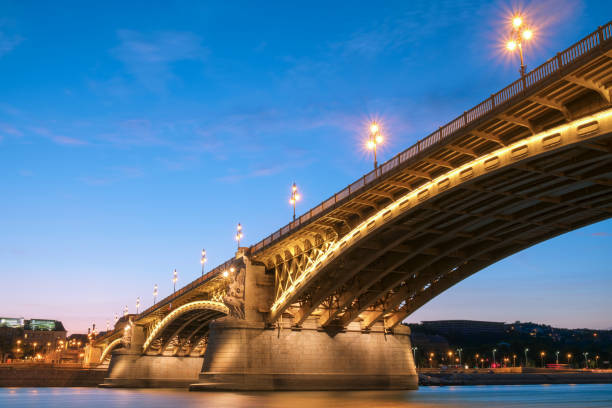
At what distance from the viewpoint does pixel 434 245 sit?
39625 mm

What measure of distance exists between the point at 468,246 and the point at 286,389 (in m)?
16.8

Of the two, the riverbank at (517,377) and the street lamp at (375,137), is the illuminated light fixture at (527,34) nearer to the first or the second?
the street lamp at (375,137)

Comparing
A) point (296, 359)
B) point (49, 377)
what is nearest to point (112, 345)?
point (49, 377)

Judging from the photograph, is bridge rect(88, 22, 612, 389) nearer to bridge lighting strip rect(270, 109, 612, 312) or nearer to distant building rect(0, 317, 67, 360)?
bridge lighting strip rect(270, 109, 612, 312)

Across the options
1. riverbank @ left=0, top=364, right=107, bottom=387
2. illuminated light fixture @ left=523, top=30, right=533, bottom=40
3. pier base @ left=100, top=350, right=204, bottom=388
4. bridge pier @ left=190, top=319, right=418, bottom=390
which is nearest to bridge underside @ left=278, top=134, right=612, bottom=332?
bridge pier @ left=190, top=319, right=418, bottom=390

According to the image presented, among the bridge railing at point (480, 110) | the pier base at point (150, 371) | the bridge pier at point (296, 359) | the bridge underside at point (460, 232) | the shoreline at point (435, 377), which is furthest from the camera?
the shoreline at point (435, 377)

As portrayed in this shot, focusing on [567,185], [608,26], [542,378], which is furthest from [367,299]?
[542,378]

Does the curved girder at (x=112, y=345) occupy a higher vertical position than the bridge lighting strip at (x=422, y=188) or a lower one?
lower

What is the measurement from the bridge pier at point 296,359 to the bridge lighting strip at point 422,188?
3.05 m

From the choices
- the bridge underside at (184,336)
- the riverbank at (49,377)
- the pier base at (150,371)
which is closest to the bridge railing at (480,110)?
the bridge underside at (184,336)

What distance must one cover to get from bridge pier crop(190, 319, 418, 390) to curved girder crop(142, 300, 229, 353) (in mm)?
4640

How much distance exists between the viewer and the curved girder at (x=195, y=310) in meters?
51.3

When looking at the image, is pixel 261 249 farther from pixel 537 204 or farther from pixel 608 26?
pixel 608 26

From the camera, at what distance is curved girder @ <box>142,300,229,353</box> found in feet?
168
